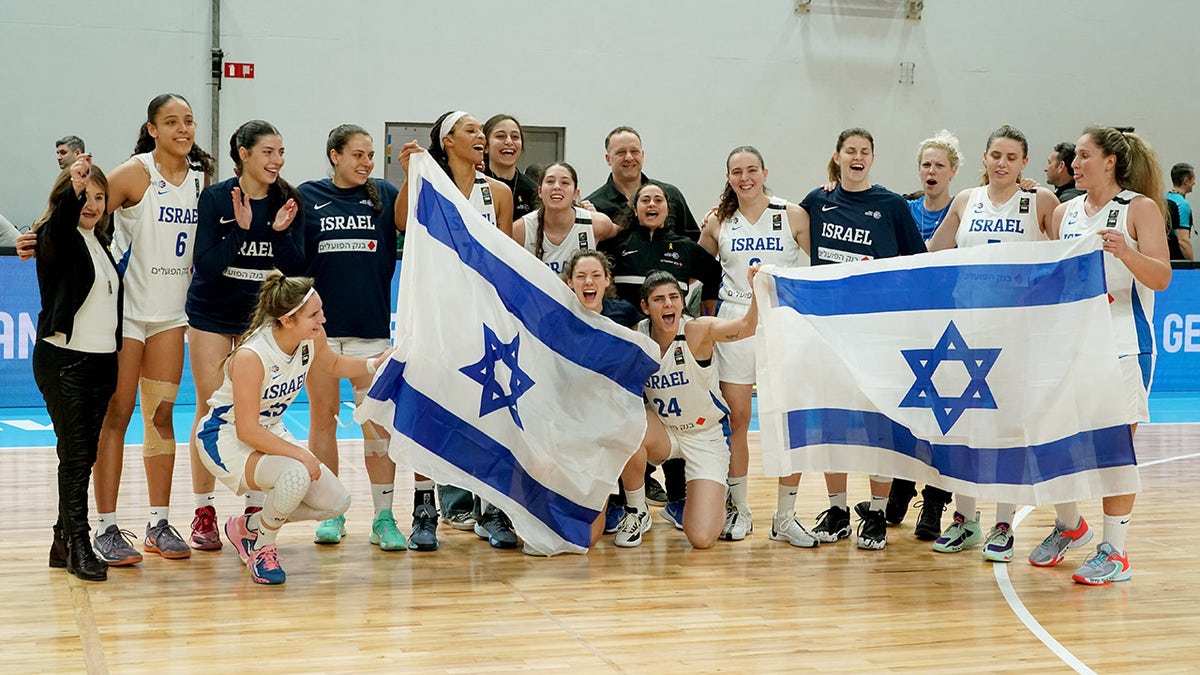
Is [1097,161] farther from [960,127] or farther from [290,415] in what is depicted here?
[960,127]

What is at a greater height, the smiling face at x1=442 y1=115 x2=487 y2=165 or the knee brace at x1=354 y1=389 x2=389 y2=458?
the smiling face at x1=442 y1=115 x2=487 y2=165

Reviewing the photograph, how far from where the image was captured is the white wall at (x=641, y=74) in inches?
445

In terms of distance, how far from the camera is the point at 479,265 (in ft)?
16.2

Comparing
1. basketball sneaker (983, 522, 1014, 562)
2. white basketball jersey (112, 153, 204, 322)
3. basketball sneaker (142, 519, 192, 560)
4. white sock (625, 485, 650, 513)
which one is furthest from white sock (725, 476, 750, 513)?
white basketball jersey (112, 153, 204, 322)

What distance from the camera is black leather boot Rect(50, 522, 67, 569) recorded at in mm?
4711

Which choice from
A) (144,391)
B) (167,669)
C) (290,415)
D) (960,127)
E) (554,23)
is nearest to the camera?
(167,669)

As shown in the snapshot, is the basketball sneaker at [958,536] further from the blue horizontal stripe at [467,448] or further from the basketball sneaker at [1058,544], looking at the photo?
the blue horizontal stripe at [467,448]

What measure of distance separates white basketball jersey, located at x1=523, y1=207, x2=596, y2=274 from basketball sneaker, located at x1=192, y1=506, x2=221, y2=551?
1.80 m

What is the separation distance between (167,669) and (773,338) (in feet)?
8.68

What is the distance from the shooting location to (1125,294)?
181 inches

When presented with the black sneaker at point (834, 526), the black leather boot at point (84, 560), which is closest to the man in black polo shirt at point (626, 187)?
the black sneaker at point (834, 526)

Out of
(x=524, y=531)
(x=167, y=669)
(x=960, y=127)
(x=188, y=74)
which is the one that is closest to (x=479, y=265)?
(x=524, y=531)

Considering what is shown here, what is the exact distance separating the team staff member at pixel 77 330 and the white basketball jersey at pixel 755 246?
259 centimetres

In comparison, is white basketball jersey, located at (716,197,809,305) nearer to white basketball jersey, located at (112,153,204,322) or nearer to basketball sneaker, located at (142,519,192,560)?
white basketball jersey, located at (112,153,204,322)
